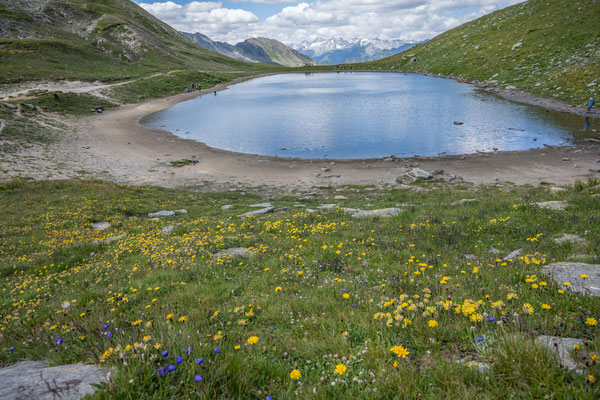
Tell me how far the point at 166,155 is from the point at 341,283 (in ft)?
139

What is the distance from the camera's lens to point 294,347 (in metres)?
4.42

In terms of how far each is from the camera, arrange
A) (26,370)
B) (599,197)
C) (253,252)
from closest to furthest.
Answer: (26,370)
(253,252)
(599,197)

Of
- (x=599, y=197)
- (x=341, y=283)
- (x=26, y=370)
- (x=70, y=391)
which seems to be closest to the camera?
(x=70, y=391)

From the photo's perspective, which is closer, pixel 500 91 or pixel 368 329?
pixel 368 329

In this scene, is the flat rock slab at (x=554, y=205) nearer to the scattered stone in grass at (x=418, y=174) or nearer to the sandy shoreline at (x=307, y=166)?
the sandy shoreline at (x=307, y=166)

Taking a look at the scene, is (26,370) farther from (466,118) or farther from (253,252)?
(466,118)

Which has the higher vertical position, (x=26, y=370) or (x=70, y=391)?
(x=70, y=391)

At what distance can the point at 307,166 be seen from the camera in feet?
126

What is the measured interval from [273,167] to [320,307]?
3363 cm

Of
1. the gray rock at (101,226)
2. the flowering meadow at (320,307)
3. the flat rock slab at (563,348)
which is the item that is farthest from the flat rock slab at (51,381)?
the gray rock at (101,226)

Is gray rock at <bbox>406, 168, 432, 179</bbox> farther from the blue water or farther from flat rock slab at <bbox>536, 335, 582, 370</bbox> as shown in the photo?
flat rock slab at <bbox>536, 335, 582, 370</bbox>

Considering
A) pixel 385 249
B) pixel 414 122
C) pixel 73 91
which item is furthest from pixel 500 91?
pixel 73 91

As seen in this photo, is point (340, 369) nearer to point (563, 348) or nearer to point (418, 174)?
point (563, 348)

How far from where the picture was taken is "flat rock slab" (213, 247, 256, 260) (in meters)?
9.50
